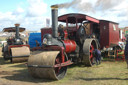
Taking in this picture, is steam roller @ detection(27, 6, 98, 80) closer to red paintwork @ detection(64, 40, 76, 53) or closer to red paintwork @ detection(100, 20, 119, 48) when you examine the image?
red paintwork @ detection(64, 40, 76, 53)

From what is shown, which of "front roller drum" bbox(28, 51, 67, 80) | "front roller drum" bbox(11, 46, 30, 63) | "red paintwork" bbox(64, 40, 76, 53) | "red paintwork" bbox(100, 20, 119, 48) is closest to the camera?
"front roller drum" bbox(28, 51, 67, 80)

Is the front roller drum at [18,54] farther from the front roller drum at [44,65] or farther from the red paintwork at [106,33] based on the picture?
the red paintwork at [106,33]

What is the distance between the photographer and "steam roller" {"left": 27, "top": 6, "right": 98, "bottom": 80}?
4.36m

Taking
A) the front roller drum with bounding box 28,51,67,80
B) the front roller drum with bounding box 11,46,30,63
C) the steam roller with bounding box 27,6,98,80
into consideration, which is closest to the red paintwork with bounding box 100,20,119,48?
the steam roller with bounding box 27,6,98,80

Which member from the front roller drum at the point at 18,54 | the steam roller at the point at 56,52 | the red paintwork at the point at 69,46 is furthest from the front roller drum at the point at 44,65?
the front roller drum at the point at 18,54

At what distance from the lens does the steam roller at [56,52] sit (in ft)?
14.3

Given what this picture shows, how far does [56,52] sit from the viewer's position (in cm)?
458

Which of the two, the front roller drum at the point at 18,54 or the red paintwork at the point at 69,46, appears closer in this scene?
the red paintwork at the point at 69,46

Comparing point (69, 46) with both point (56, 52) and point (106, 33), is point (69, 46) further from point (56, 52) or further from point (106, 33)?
point (106, 33)

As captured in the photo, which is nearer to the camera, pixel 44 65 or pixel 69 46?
pixel 44 65

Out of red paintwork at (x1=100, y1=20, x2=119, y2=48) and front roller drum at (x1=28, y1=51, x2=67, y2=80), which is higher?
red paintwork at (x1=100, y1=20, x2=119, y2=48)

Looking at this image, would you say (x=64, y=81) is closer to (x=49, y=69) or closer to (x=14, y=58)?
(x=49, y=69)

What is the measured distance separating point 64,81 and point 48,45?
1217mm

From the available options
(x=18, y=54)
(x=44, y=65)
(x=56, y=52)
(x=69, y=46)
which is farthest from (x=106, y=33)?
(x=44, y=65)
